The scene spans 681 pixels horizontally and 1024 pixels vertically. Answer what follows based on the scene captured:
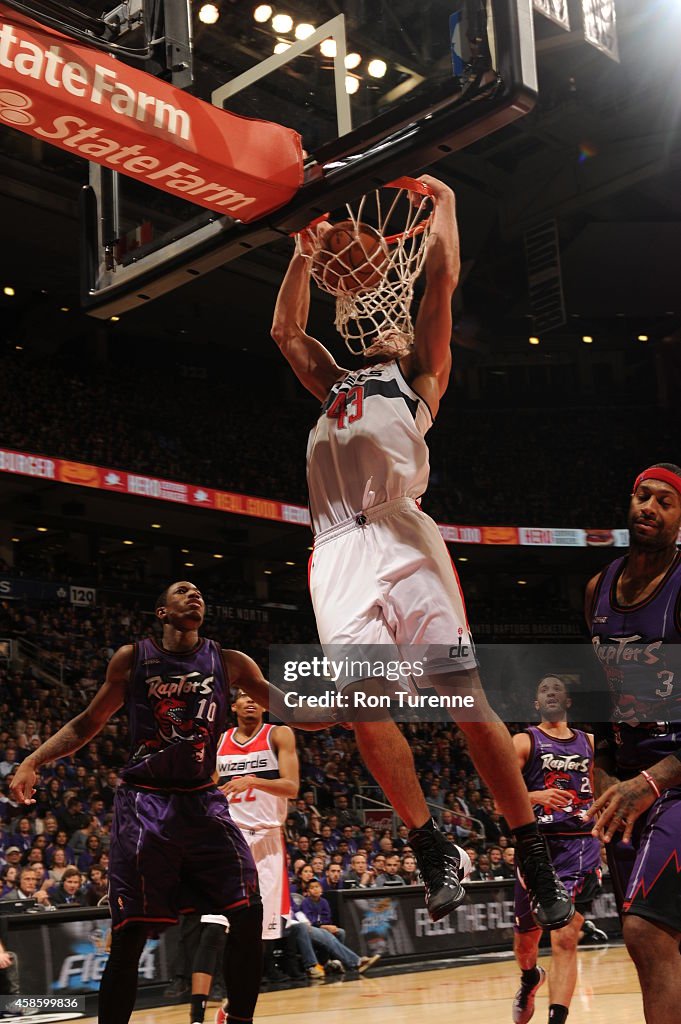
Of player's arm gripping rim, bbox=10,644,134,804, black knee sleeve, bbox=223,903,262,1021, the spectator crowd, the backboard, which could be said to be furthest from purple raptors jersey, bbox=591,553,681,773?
the spectator crowd

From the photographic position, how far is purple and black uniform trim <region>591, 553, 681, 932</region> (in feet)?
11.8

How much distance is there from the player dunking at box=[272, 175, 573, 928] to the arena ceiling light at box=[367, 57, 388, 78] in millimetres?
462

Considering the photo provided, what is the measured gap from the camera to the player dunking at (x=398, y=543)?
148 inches

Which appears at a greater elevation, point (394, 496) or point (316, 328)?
point (316, 328)

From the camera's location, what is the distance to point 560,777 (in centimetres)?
755

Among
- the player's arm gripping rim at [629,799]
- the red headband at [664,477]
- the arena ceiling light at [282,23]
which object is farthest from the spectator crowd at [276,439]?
the player's arm gripping rim at [629,799]

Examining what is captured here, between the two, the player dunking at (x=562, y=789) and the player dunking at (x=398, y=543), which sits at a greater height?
the player dunking at (x=398, y=543)

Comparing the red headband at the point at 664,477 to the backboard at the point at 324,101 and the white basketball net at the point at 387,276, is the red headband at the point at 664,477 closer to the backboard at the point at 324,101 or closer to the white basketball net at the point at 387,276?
the white basketball net at the point at 387,276

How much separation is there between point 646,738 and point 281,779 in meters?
4.00

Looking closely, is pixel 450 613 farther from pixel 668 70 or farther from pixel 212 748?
pixel 668 70

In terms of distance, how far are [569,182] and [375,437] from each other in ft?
48.7

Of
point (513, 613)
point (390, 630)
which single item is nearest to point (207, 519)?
point (513, 613)

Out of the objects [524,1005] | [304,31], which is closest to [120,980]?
[524,1005]

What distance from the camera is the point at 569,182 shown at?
17672 millimetres
